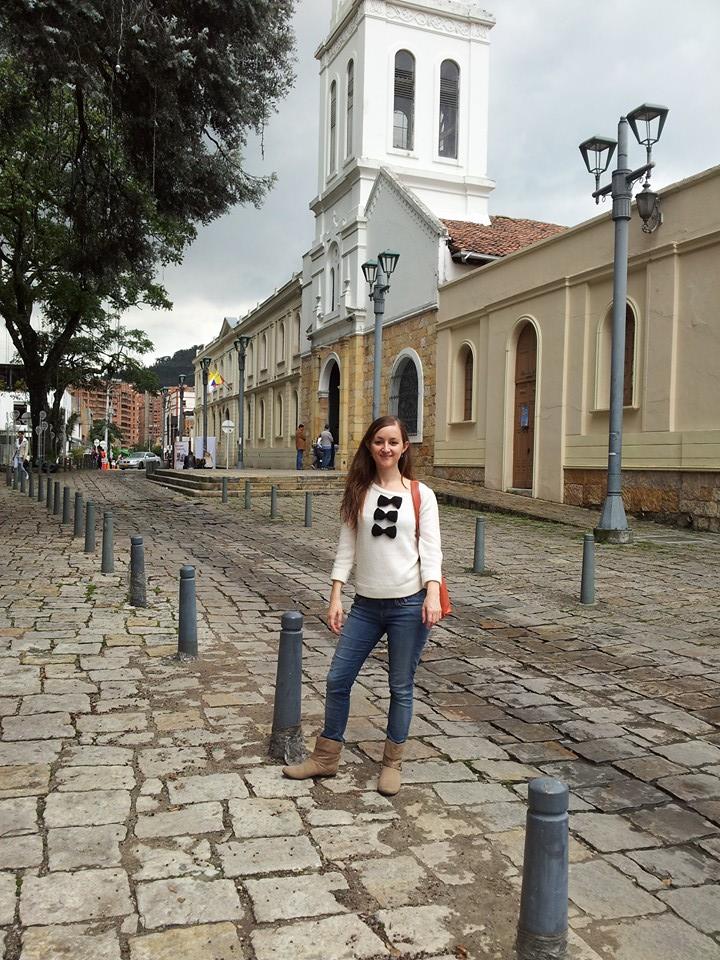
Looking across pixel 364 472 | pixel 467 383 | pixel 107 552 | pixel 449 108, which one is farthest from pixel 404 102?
pixel 364 472

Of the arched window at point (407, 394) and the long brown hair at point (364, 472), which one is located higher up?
the arched window at point (407, 394)

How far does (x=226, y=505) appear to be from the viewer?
1944 cm

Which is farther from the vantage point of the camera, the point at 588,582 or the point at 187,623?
the point at 588,582

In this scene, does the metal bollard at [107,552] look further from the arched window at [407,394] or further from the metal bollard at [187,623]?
the arched window at [407,394]

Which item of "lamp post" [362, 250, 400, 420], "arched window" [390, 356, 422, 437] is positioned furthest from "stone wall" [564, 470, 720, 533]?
"arched window" [390, 356, 422, 437]

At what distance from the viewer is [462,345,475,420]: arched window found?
2317 centimetres

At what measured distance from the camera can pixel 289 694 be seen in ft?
13.2

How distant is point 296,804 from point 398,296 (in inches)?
960

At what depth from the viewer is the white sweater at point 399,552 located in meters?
3.66

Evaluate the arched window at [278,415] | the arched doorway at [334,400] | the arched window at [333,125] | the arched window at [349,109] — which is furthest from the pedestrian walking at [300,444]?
the arched window at [349,109]

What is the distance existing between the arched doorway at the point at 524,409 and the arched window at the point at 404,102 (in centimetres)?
1358

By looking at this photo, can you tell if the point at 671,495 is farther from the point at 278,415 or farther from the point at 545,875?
the point at 278,415

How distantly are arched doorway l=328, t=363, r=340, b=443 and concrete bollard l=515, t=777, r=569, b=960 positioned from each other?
99.5ft

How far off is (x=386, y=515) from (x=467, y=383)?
792 inches
